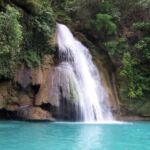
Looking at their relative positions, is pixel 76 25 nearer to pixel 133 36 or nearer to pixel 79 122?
pixel 133 36

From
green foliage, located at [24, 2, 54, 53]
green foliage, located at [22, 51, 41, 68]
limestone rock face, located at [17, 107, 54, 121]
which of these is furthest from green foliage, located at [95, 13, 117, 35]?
limestone rock face, located at [17, 107, 54, 121]

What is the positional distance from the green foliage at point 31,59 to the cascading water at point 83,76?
1.23 meters

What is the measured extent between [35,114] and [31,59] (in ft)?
9.45

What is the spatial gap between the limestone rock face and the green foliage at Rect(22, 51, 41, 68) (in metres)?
2.25

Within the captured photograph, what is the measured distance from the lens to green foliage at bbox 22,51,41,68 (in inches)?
797

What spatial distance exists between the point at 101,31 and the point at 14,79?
7.02 m

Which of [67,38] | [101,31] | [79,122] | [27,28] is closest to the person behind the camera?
[79,122]

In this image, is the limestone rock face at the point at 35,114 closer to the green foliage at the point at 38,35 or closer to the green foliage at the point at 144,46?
the green foliage at the point at 38,35

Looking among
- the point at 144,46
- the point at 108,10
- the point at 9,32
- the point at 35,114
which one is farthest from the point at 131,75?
the point at 9,32

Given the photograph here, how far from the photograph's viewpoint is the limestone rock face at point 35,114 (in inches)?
764

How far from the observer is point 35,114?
63.8 feet

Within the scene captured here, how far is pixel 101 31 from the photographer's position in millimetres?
24250

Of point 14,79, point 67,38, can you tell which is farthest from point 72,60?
point 14,79

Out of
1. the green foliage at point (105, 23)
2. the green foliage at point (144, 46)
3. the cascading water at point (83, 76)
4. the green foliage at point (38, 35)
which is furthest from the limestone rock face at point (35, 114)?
the green foliage at point (144, 46)
